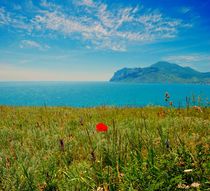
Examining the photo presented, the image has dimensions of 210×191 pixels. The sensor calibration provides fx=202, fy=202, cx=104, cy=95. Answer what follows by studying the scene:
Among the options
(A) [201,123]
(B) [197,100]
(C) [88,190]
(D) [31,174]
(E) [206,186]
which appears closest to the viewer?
(E) [206,186]

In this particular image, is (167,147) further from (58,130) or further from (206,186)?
(58,130)

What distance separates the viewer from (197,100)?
6.83 meters

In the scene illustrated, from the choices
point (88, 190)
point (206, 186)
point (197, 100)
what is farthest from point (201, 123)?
point (88, 190)

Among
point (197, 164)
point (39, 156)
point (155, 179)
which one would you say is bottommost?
point (39, 156)

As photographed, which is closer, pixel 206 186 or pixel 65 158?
pixel 206 186

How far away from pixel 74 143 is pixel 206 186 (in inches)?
118

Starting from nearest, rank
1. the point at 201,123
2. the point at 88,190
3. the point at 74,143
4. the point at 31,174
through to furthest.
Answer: the point at 88,190 → the point at 31,174 → the point at 74,143 → the point at 201,123

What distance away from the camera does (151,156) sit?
248cm

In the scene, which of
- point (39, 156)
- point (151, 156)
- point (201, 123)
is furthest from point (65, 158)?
point (201, 123)

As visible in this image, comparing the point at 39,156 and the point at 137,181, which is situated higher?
the point at 137,181

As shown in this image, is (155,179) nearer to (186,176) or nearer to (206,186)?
(186,176)

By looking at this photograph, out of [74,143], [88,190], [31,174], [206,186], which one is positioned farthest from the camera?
[74,143]

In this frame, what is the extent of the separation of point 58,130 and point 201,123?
392 cm

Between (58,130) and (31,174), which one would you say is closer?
(31,174)
